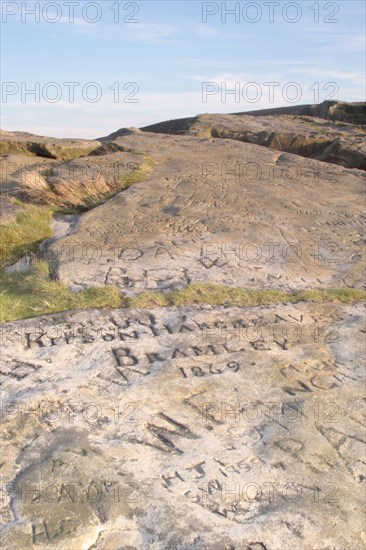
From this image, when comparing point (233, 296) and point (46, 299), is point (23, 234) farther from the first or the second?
point (233, 296)

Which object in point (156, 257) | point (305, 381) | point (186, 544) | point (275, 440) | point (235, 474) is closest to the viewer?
point (186, 544)

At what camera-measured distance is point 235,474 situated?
3361mm

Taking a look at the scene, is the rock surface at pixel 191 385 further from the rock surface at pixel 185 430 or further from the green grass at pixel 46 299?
the green grass at pixel 46 299

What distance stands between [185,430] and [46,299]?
6.12 ft

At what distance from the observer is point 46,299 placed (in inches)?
200

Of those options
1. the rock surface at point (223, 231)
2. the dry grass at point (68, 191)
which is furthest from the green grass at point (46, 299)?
the dry grass at point (68, 191)

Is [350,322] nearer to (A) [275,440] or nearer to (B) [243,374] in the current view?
(B) [243,374]

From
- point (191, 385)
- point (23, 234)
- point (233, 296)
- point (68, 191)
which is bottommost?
point (191, 385)

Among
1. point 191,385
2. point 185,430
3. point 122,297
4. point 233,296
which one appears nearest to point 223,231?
point 233,296

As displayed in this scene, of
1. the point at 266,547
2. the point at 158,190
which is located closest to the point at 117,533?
the point at 266,547

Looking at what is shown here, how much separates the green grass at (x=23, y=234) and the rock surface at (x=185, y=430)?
1.56 metres

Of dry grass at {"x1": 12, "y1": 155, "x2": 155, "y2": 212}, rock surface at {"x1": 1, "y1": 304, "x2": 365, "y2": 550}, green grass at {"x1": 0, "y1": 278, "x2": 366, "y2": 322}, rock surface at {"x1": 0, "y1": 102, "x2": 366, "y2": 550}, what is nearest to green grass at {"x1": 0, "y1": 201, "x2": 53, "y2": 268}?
rock surface at {"x1": 0, "y1": 102, "x2": 366, "y2": 550}

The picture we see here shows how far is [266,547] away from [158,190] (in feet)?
15.9

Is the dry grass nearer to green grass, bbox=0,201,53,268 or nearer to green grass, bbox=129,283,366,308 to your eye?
green grass, bbox=0,201,53,268
